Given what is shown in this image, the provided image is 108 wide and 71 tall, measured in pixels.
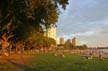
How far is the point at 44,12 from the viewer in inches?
1080

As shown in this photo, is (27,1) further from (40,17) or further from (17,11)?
(40,17)

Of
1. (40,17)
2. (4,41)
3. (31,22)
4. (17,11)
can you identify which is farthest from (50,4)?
(4,41)

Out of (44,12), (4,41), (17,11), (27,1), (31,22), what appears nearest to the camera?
(27,1)

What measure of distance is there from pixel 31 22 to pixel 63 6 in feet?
32.1

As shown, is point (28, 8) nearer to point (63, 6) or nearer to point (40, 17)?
point (63, 6)

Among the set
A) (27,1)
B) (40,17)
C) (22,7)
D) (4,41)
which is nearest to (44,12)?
(40,17)

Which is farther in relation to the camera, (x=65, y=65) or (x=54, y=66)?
(x=65, y=65)

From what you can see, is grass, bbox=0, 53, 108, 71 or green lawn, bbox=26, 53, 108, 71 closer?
grass, bbox=0, 53, 108, 71

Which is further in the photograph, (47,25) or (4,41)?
(4,41)

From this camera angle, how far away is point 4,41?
5800 centimetres

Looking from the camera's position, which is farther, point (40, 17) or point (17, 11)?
point (40, 17)

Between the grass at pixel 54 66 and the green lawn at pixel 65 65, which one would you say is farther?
the green lawn at pixel 65 65

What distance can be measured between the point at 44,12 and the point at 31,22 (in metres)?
5.68

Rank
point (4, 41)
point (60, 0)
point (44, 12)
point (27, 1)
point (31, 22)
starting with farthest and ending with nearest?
point (4, 41) → point (31, 22) → point (44, 12) → point (60, 0) → point (27, 1)
